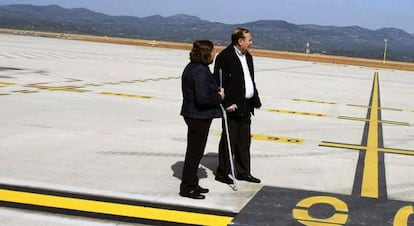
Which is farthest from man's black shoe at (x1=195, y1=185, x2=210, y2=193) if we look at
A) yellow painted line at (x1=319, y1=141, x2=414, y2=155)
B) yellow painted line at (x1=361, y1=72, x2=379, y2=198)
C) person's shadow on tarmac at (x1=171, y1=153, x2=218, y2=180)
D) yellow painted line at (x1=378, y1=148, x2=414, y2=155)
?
yellow painted line at (x1=378, y1=148, x2=414, y2=155)

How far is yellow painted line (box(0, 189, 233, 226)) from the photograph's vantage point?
5.38 metres

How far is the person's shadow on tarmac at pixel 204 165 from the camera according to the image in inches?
277

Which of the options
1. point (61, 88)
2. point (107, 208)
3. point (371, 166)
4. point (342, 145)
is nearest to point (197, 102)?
point (107, 208)

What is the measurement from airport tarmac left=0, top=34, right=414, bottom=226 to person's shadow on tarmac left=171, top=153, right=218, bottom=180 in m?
0.03

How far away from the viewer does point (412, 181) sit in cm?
733

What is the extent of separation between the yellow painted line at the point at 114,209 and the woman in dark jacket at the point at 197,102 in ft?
1.71

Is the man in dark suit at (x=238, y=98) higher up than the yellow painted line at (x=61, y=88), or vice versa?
the man in dark suit at (x=238, y=98)

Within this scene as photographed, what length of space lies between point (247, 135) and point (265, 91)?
12.1 m

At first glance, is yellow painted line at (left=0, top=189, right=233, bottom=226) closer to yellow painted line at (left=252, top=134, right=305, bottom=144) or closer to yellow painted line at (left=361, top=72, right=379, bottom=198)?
yellow painted line at (left=361, top=72, right=379, bottom=198)

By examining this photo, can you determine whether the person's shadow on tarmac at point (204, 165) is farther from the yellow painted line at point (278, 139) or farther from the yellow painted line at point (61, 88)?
the yellow painted line at point (61, 88)

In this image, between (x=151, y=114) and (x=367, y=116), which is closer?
(x=151, y=114)

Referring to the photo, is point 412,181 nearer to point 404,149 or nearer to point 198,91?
point 404,149

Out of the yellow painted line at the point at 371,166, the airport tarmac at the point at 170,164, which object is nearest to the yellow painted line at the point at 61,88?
the airport tarmac at the point at 170,164

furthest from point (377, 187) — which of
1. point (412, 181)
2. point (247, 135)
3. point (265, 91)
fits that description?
point (265, 91)
